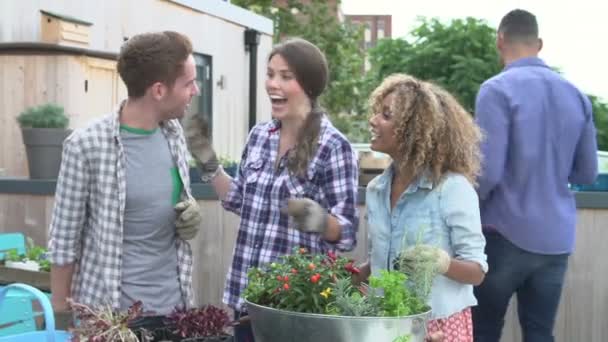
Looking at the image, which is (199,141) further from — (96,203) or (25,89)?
(25,89)

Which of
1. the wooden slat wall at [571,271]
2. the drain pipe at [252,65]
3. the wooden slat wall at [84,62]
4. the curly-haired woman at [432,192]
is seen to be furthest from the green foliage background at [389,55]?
the curly-haired woman at [432,192]

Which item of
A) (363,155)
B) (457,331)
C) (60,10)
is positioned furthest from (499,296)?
(60,10)

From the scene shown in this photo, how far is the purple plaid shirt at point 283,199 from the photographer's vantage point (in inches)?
122

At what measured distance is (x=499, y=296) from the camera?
3.93 m

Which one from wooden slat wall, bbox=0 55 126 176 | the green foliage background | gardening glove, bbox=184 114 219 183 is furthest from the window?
gardening glove, bbox=184 114 219 183

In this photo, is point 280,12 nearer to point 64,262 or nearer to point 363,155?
point 363,155

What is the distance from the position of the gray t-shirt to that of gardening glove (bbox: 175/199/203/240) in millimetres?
35

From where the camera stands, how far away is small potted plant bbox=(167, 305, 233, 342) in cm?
238

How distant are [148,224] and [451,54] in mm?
20828

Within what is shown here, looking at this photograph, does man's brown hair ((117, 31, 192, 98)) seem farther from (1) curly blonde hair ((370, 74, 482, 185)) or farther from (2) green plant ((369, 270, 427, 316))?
(2) green plant ((369, 270, 427, 316))

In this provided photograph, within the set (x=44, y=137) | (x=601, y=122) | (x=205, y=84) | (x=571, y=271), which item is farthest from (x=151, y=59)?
(x=601, y=122)

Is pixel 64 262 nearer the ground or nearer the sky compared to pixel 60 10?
nearer the ground

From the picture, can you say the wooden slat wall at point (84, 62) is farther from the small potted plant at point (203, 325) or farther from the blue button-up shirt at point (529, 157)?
the small potted plant at point (203, 325)

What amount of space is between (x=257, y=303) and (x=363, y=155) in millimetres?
4156
